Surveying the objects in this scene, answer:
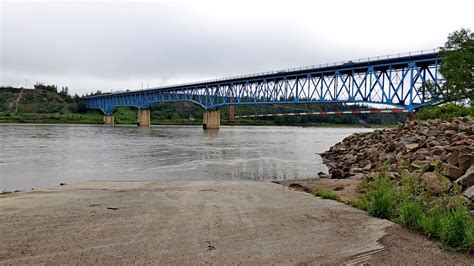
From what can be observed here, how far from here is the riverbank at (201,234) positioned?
7.07 m

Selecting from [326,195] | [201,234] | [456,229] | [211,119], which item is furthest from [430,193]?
[211,119]

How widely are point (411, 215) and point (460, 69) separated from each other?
4003 centimetres

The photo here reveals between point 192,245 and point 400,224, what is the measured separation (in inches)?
212

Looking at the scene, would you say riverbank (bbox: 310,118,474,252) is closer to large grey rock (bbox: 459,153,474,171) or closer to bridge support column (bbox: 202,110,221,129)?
large grey rock (bbox: 459,153,474,171)

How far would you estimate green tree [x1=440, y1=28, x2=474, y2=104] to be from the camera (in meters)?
41.8

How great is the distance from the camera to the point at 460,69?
139 ft

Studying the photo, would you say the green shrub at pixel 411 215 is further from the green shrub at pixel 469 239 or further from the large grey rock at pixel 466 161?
the large grey rock at pixel 466 161

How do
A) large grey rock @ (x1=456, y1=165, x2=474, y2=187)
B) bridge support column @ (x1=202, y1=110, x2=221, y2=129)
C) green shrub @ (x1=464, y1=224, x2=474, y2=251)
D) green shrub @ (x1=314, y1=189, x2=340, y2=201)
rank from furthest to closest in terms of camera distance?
bridge support column @ (x1=202, y1=110, x2=221, y2=129)
green shrub @ (x1=314, y1=189, x2=340, y2=201)
large grey rock @ (x1=456, y1=165, x2=474, y2=187)
green shrub @ (x1=464, y1=224, x2=474, y2=251)

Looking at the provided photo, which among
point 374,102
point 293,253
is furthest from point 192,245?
point 374,102

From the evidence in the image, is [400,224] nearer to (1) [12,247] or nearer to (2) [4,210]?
(1) [12,247]

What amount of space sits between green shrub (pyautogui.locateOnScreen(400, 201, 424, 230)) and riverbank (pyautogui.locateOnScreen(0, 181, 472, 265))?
34 centimetres

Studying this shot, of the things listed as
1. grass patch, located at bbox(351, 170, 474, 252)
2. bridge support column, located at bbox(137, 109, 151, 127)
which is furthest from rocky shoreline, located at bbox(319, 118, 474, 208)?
bridge support column, located at bbox(137, 109, 151, 127)

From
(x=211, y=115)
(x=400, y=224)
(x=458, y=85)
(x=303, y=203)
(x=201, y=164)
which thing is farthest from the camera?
(x=211, y=115)

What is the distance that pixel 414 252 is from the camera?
762cm
